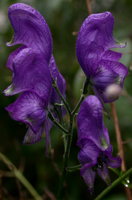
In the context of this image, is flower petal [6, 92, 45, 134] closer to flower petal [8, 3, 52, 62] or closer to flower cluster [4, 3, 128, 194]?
flower cluster [4, 3, 128, 194]

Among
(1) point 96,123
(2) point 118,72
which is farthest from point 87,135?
(2) point 118,72

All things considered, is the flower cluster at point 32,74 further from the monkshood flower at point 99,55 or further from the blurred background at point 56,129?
the blurred background at point 56,129

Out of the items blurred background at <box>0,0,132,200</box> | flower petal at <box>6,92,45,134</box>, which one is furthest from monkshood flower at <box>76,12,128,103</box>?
blurred background at <box>0,0,132,200</box>

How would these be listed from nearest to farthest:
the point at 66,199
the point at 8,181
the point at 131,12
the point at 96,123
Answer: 1. the point at 96,123
2. the point at 66,199
3. the point at 8,181
4. the point at 131,12

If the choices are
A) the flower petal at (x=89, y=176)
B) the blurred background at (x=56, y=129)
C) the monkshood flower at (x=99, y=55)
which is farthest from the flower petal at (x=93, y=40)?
the blurred background at (x=56, y=129)

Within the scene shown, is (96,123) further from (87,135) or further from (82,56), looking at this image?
(82,56)

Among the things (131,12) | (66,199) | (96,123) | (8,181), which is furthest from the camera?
(131,12)

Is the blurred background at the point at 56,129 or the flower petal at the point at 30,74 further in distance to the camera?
the blurred background at the point at 56,129

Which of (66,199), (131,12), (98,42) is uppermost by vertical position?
(98,42)
